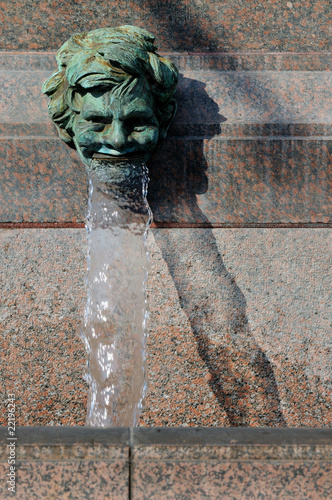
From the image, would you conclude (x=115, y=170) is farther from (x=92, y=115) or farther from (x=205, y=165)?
(x=205, y=165)

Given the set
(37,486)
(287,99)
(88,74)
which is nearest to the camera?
(37,486)

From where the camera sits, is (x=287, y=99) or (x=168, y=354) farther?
(x=287, y=99)

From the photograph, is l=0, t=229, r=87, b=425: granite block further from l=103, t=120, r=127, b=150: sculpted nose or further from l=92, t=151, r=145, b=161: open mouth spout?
l=103, t=120, r=127, b=150: sculpted nose

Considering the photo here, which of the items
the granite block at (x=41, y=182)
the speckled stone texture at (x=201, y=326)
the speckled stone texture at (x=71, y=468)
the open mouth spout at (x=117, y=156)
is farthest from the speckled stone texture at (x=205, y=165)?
the speckled stone texture at (x=71, y=468)

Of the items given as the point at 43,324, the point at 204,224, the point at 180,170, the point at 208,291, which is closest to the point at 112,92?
the point at 180,170

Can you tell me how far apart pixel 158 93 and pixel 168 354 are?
1.64 meters

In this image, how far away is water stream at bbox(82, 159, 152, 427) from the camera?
13.6 ft

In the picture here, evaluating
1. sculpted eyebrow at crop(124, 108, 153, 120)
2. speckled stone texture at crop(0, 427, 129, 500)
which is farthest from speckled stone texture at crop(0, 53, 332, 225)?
speckled stone texture at crop(0, 427, 129, 500)

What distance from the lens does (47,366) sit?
4.22 m

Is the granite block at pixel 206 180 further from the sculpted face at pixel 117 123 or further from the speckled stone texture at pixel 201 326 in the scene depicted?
the sculpted face at pixel 117 123

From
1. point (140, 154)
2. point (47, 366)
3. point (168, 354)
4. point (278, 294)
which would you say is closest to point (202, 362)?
point (168, 354)

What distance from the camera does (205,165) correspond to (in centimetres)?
450

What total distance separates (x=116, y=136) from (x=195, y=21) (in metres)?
1.32

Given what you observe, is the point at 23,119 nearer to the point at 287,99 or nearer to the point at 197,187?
the point at 197,187
